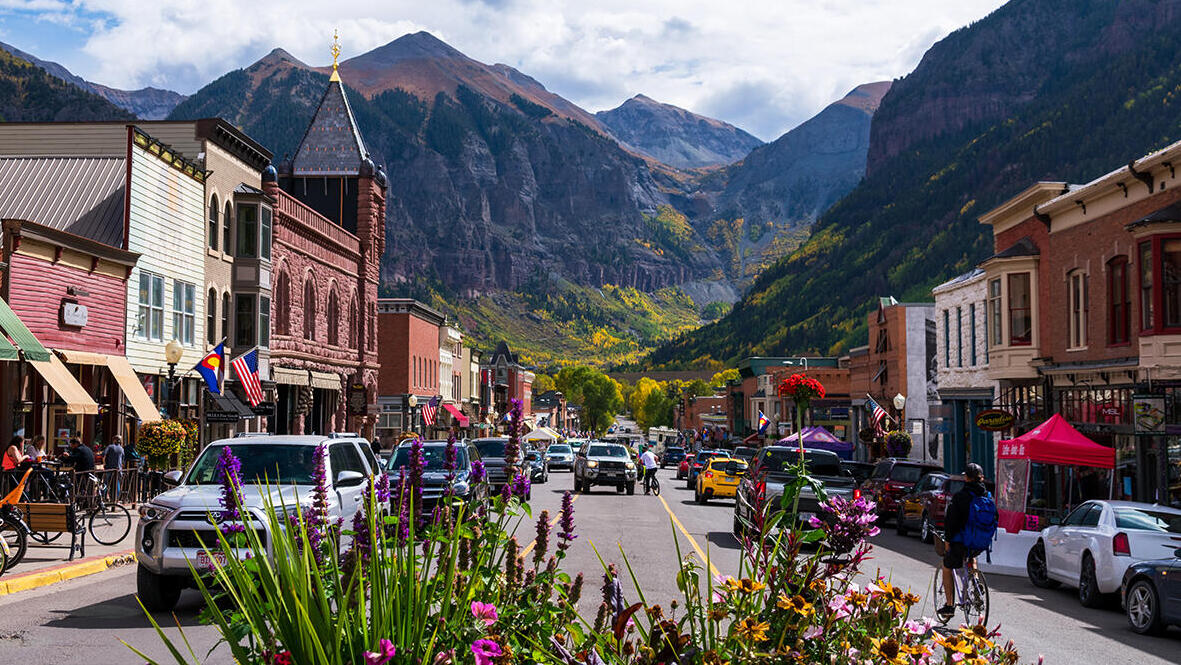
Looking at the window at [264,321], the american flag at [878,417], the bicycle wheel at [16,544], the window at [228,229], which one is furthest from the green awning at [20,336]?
the american flag at [878,417]

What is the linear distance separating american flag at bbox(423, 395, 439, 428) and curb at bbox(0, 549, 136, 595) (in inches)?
1932

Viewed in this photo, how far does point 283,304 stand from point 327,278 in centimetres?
647

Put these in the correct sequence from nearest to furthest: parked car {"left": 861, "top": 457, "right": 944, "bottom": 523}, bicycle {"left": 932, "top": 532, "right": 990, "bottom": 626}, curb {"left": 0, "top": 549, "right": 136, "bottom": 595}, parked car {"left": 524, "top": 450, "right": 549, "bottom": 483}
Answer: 1. bicycle {"left": 932, "top": 532, "right": 990, "bottom": 626}
2. curb {"left": 0, "top": 549, "right": 136, "bottom": 595}
3. parked car {"left": 861, "top": 457, "right": 944, "bottom": 523}
4. parked car {"left": 524, "top": 450, "right": 549, "bottom": 483}

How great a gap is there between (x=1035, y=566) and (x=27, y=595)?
14.6 meters

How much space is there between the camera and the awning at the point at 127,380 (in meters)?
29.5

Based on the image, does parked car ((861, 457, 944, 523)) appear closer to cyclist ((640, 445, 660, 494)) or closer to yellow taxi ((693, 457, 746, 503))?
yellow taxi ((693, 457, 746, 503))

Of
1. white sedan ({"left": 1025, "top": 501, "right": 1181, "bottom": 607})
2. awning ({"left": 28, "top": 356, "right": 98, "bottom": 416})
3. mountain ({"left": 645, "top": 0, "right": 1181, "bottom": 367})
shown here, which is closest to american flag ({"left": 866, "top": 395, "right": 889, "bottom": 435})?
white sedan ({"left": 1025, "top": 501, "right": 1181, "bottom": 607})

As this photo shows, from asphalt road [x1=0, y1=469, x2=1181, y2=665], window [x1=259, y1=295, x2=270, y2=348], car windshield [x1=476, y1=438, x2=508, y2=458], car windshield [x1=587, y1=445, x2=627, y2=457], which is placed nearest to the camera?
asphalt road [x1=0, y1=469, x2=1181, y2=665]

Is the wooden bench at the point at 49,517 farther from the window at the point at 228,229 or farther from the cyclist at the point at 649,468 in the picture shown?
the window at the point at 228,229

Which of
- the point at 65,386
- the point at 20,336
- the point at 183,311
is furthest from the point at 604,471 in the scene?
the point at 20,336

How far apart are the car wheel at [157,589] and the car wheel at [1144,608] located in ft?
36.0

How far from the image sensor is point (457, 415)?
8856 centimetres

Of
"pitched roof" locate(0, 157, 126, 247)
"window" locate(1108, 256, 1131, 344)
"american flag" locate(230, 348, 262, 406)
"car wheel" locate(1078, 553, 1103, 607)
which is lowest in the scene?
"car wheel" locate(1078, 553, 1103, 607)

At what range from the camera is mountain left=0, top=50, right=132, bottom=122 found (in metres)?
114
